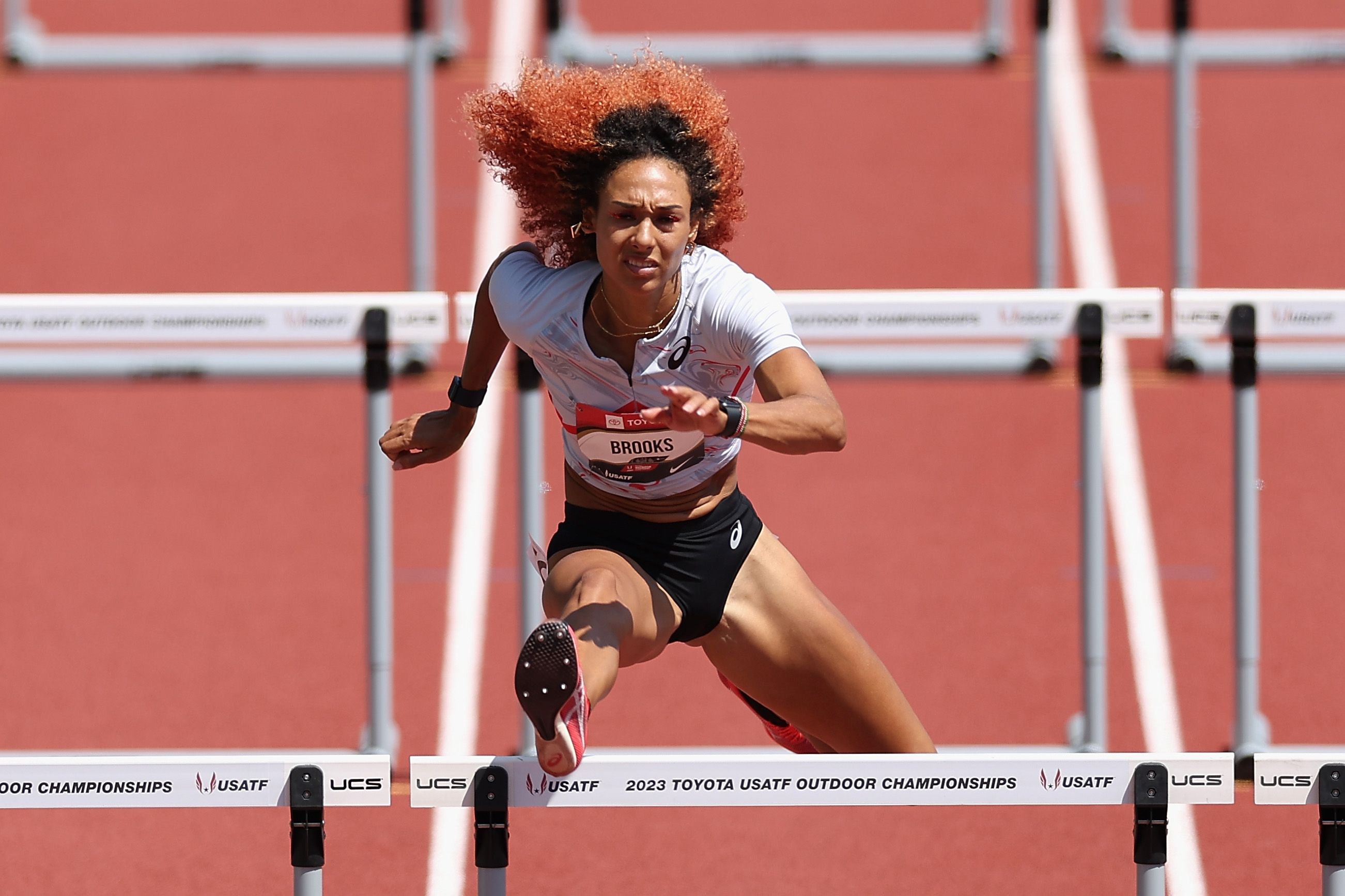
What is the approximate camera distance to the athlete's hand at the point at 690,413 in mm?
2895

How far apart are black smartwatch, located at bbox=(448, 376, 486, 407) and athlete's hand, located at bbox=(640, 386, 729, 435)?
710 mm

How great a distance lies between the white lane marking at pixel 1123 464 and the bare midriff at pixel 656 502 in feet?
4.55

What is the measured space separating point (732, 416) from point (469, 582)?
3345 millimetres

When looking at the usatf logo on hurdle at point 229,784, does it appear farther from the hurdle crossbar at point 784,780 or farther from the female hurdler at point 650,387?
the female hurdler at point 650,387

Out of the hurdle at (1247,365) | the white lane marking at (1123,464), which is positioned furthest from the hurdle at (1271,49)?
the hurdle at (1247,365)

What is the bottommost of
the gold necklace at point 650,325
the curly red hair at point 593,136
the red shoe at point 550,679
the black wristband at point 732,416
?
the red shoe at point 550,679

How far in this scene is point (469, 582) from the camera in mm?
6211

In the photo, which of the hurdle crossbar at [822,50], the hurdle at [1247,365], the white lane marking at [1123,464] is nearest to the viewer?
the hurdle at [1247,365]

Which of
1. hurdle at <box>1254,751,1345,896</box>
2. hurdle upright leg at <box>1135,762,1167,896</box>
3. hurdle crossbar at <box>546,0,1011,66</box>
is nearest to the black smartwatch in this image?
hurdle upright leg at <box>1135,762,1167,896</box>

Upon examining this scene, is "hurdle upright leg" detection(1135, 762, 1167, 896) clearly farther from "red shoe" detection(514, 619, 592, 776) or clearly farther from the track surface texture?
the track surface texture

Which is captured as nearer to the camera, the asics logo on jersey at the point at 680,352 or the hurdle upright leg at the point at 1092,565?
the asics logo on jersey at the point at 680,352

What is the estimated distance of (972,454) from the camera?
6812mm

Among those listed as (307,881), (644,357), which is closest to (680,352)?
(644,357)

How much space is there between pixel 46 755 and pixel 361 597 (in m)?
2.76
